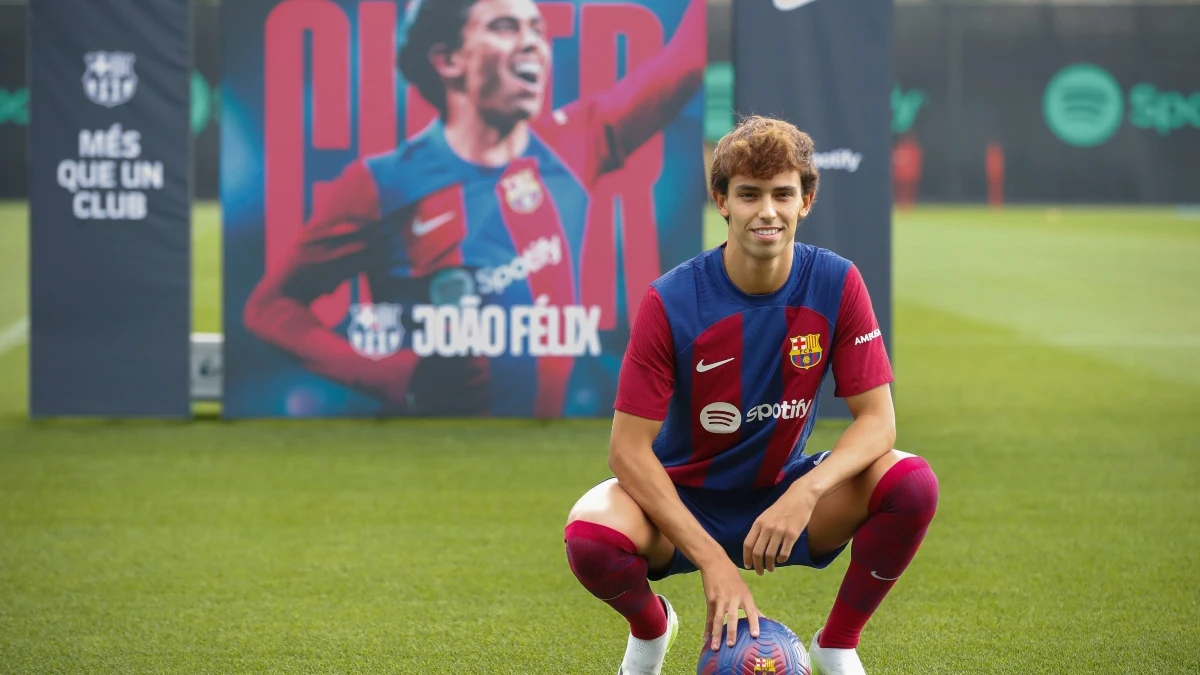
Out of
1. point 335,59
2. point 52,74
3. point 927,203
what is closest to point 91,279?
point 52,74

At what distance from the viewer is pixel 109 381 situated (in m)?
7.41

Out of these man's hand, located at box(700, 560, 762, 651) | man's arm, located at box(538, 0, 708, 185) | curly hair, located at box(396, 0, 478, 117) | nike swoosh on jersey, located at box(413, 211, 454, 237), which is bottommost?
man's hand, located at box(700, 560, 762, 651)

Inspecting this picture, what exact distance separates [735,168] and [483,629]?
1677mm

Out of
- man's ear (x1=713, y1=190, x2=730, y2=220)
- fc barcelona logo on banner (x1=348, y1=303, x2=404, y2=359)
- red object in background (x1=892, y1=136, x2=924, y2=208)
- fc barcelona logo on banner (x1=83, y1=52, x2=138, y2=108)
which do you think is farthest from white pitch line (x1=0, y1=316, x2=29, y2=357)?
red object in background (x1=892, y1=136, x2=924, y2=208)

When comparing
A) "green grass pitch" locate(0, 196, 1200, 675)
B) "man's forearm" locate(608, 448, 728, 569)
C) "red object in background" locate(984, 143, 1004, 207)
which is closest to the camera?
"man's forearm" locate(608, 448, 728, 569)

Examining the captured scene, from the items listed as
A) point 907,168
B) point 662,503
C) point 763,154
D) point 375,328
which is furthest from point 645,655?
point 907,168

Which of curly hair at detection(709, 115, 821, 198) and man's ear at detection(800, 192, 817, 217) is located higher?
curly hair at detection(709, 115, 821, 198)

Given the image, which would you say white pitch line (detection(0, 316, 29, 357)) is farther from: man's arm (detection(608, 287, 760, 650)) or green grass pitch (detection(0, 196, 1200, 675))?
man's arm (detection(608, 287, 760, 650))

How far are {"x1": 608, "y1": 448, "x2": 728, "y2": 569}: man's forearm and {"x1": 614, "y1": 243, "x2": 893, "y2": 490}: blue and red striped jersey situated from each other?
106 mm

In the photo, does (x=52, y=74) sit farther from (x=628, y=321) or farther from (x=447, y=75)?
(x=628, y=321)

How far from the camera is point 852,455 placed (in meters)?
3.39

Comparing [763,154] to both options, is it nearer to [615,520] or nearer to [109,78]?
[615,520]

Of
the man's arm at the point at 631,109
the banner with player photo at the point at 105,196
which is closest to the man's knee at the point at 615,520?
the man's arm at the point at 631,109

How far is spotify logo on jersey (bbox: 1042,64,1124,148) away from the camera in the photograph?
25625 millimetres
